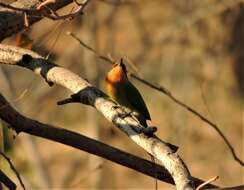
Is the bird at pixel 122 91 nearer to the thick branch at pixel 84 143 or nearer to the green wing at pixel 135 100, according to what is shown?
the green wing at pixel 135 100

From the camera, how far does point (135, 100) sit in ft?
6.39

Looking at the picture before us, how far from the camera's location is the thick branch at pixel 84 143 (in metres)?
1.55

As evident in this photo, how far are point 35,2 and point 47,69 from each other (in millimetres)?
230

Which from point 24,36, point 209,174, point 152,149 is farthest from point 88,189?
point 152,149

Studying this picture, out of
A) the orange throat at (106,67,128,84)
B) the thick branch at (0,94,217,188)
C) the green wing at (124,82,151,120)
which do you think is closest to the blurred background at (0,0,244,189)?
the green wing at (124,82,151,120)

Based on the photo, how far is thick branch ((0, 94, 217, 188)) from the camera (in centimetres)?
155

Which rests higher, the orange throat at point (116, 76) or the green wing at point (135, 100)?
the green wing at point (135, 100)

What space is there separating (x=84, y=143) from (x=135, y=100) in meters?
0.40

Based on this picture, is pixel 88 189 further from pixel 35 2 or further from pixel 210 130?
pixel 35 2

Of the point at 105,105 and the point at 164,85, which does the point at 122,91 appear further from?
the point at 164,85

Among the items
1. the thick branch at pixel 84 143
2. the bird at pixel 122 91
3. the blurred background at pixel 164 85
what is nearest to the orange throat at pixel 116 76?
the bird at pixel 122 91

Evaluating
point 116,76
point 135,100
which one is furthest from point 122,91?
point 135,100

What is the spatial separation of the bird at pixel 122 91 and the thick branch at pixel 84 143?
0.61 ft

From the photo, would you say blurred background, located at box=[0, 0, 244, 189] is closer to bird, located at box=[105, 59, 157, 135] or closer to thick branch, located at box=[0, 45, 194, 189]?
bird, located at box=[105, 59, 157, 135]
